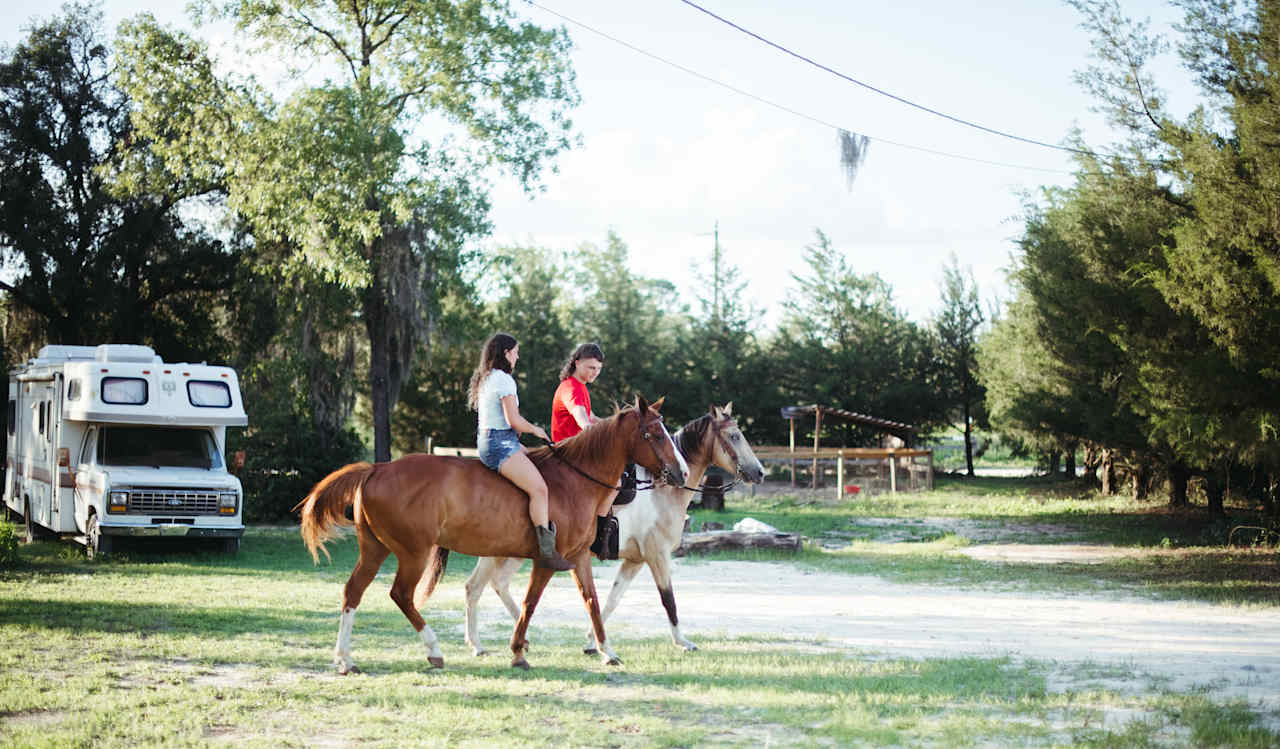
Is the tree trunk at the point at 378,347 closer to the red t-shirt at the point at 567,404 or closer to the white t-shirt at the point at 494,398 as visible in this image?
the red t-shirt at the point at 567,404

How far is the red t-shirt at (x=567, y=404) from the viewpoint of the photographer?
872 cm

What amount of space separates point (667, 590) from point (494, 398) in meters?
2.35

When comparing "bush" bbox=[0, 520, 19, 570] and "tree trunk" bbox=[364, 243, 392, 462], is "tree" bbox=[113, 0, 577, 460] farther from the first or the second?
"bush" bbox=[0, 520, 19, 570]

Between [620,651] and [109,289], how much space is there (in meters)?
20.6

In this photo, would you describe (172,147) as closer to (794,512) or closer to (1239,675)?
(794,512)

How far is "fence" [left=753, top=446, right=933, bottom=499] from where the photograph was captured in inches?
1168

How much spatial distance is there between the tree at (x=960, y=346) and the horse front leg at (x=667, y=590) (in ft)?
127

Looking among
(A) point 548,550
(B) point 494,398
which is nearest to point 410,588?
(A) point 548,550

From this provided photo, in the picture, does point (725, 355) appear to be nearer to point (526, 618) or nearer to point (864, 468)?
point (864, 468)

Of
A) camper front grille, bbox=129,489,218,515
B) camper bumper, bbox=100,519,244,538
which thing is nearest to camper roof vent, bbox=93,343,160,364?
camper front grille, bbox=129,489,218,515

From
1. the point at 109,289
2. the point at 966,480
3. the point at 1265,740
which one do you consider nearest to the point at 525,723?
the point at 1265,740

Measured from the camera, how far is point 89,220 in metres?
24.6

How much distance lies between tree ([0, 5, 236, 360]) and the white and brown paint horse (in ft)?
62.5

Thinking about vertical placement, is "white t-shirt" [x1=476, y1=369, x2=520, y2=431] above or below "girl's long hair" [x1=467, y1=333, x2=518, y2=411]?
below
